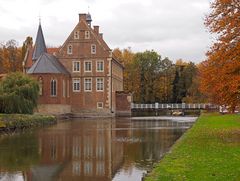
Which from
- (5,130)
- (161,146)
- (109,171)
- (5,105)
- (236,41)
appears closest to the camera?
(109,171)

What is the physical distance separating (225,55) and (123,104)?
48.5 metres

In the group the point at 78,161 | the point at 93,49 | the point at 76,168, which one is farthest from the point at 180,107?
the point at 76,168

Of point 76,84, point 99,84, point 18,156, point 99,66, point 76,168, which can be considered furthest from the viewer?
point 76,84

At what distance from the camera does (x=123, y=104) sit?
6669 cm

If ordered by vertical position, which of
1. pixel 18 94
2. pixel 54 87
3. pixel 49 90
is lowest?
pixel 18 94

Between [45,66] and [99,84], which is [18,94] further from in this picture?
[99,84]

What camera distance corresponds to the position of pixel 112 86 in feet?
206

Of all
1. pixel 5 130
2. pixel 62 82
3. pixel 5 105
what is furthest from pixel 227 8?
pixel 62 82

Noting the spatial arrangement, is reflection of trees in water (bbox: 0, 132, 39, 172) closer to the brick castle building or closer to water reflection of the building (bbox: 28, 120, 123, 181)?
water reflection of the building (bbox: 28, 120, 123, 181)

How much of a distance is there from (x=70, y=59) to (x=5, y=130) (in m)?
32.6

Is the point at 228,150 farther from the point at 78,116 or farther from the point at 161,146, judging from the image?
the point at 78,116

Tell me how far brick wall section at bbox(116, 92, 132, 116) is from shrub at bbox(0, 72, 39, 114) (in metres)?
25.9

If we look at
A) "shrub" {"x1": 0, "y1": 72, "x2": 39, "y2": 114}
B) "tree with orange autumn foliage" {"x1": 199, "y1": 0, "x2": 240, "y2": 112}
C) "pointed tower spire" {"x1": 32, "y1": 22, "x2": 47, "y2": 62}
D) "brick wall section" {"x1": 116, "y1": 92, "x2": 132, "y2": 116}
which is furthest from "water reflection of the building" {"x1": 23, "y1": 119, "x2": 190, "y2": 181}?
"pointed tower spire" {"x1": 32, "y1": 22, "x2": 47, "y2": 62}

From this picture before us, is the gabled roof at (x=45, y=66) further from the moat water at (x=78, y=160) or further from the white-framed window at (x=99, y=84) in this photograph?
the moat water at (x=78, y=160)
